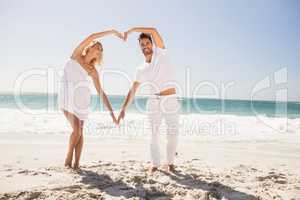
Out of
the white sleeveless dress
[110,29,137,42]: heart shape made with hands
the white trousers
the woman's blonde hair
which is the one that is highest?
[110,29,137,42]: heart shape made with hands

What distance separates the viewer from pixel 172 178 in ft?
11.7

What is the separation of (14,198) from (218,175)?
262cm

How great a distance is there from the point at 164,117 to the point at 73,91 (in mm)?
1385

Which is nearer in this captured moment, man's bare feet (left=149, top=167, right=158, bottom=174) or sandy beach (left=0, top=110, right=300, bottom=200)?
sandy beach (left=0, top=110, right=300, bottom=200)

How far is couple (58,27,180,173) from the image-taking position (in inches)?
150

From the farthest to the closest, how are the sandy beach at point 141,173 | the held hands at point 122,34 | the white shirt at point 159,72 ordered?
the held hands at point 122,34
the white shirt at point 159,72
the sandy beach at point 141,173

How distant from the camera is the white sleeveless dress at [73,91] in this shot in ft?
12.6

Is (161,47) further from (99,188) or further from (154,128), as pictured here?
(99,188)

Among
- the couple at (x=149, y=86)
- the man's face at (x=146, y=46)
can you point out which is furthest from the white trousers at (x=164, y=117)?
the man's face at (x=146, y=46)

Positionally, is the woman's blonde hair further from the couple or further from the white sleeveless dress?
the white sleeveless dress

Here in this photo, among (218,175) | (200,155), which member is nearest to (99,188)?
(218,175)

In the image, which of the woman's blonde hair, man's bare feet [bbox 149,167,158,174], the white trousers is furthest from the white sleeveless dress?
man's bare feet [bbox 149,167,158,174]

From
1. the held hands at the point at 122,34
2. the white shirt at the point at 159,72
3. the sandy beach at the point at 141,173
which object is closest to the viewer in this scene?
the sandy beach at the point at 141,173

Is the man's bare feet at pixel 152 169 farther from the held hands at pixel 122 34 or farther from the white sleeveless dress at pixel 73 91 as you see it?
the held hands at pixel 122 34
